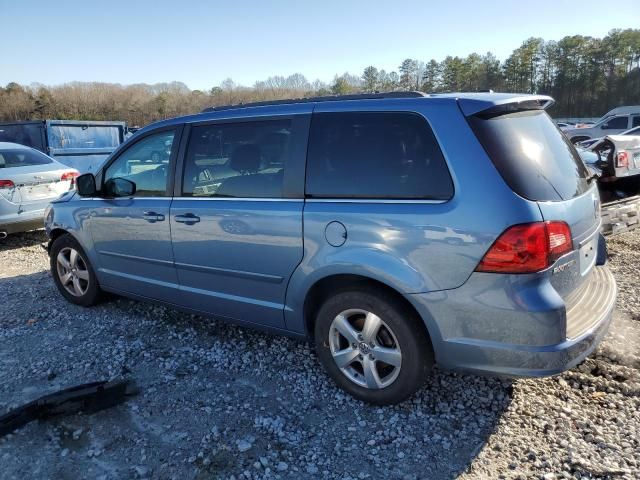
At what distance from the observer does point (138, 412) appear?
9.84ft

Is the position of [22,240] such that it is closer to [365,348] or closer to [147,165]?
[147,165]

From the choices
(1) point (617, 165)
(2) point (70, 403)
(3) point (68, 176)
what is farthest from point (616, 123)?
(2) point (70, 403)

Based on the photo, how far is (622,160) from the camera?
239 inches

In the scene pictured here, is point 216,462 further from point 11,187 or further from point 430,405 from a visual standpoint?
point 11,187

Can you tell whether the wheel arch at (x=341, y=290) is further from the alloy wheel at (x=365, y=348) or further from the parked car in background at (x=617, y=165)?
the parked car in background at (x=617, y=165)

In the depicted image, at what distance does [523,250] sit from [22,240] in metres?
8.30

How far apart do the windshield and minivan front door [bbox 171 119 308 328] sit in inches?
395

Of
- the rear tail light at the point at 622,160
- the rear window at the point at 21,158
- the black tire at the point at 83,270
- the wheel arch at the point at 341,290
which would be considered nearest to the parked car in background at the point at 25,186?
the rear window at the point at 21,158

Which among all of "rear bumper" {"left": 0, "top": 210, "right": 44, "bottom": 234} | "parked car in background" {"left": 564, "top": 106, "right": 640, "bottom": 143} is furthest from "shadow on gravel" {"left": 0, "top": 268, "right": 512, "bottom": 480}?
"parked car in background" {"left": 564, "top": 106, "right": 640, "bottom": 143}

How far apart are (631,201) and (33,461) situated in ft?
19.5

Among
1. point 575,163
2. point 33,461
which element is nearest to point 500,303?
point 575,163

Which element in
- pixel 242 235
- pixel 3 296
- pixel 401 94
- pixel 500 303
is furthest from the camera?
pixel 3 296

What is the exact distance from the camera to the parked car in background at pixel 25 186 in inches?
273

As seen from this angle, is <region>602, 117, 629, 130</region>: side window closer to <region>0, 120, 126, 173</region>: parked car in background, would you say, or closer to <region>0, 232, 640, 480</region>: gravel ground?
<region>0, 120, 126, 173</region>: parked car in background
